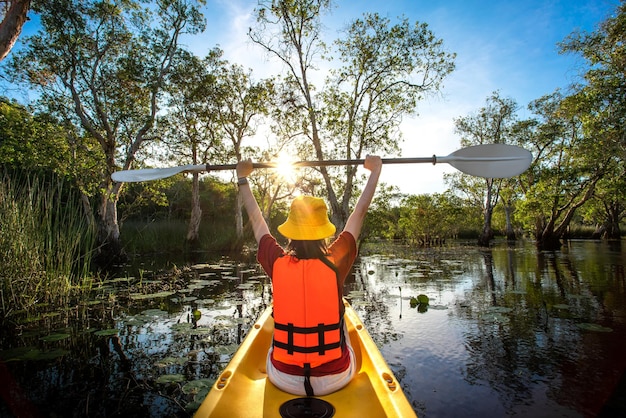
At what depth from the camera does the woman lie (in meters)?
1.74

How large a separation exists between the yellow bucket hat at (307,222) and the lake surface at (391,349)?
1.62m

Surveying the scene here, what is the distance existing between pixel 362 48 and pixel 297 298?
1343cm

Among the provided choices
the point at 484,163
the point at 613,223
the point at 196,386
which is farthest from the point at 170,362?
the point at 613,223

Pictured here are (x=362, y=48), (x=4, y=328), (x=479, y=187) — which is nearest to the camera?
(x=4, y=328)

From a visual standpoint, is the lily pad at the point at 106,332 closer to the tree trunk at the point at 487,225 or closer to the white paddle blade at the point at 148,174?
the white paddle blade at the point at 148,174

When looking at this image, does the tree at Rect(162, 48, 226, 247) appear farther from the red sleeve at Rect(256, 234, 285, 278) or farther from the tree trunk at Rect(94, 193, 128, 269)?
the red sleeve at Rect(256, 234, 285, 278)

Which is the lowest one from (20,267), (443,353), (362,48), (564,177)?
(443,353)

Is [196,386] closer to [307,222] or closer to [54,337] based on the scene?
[307,222]

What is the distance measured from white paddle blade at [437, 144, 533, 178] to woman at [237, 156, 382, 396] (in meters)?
2.56

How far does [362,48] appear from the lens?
13148 mm

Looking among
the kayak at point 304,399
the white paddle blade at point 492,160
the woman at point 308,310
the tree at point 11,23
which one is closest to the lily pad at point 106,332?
the kayak at point 304,399

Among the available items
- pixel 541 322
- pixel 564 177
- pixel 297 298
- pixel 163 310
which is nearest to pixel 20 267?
pixel 163 310

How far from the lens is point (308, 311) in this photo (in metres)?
1.74

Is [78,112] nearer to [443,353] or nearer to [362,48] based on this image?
[362,48]
